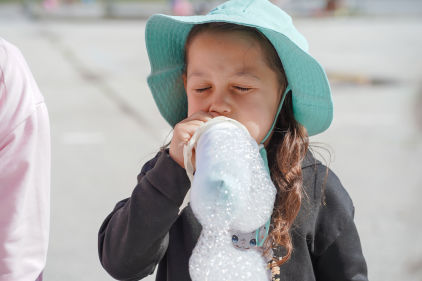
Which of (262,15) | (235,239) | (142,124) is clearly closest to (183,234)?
(235,239)

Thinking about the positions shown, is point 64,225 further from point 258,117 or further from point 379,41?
point 379,41

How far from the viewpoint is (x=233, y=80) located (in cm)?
154

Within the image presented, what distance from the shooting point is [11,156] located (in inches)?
58.8

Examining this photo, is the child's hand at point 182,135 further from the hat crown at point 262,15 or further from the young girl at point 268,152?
the hat crown at point 262,15

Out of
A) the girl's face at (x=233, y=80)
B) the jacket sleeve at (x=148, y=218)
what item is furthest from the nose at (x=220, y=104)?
the jacket sleeve at (x=148, y=218)

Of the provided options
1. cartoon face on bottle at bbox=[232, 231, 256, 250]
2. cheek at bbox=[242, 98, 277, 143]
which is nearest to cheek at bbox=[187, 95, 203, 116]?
cheek at bbox=[242, 98, 277, 143]

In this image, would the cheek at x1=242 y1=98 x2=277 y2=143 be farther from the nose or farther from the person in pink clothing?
the person in pink clothing

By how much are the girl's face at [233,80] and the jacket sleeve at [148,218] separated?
0.67ft

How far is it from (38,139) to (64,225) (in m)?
2.39

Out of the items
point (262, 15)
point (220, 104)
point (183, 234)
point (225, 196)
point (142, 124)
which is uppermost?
point (262, 15)

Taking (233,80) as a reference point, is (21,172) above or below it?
below

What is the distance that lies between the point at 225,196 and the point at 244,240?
269 millimetres

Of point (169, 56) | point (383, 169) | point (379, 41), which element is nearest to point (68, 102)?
point (383, 169)

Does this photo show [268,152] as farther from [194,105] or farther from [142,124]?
[142,124]
